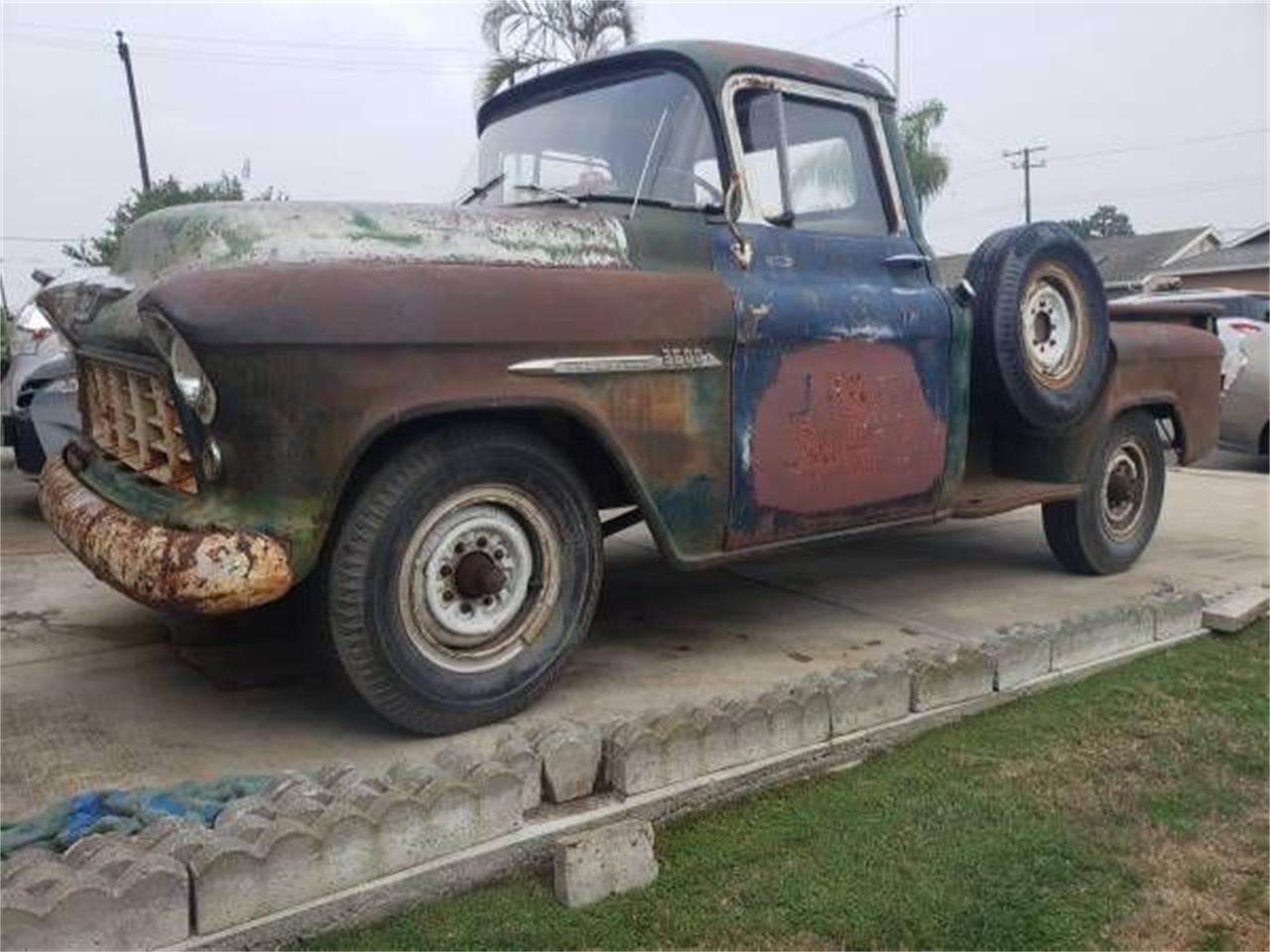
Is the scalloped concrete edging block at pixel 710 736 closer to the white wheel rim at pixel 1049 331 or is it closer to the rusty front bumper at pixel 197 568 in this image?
the rusty front bumper at pixel 197 568

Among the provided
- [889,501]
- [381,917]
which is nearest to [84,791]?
[381,917]

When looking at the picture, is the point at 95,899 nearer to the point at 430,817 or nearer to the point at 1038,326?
the point at 430,817

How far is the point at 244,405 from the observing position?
9.53 ft

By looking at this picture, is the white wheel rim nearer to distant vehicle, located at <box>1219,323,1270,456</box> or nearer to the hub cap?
the hub cap

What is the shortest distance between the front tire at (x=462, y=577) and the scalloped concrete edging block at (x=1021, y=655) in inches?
55.1

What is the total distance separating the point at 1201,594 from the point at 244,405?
161 inches

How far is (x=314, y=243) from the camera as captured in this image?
311 centimetres

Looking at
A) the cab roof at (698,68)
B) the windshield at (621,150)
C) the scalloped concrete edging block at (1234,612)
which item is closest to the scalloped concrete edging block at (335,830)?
the windshield at (621,150)

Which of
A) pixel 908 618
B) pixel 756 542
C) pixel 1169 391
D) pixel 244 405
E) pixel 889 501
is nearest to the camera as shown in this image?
pixel 244 405

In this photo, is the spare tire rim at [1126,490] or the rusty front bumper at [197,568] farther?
the spare tire rim at [1126,490]

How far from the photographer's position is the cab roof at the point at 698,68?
12.9 ft

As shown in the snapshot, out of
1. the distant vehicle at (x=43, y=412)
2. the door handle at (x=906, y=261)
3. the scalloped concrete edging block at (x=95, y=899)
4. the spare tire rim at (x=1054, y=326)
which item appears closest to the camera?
the scalloped concrete edging block at (x=95, y=899)

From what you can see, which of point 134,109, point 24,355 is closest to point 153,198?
point 134,109

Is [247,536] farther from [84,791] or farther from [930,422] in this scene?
[930,422]
